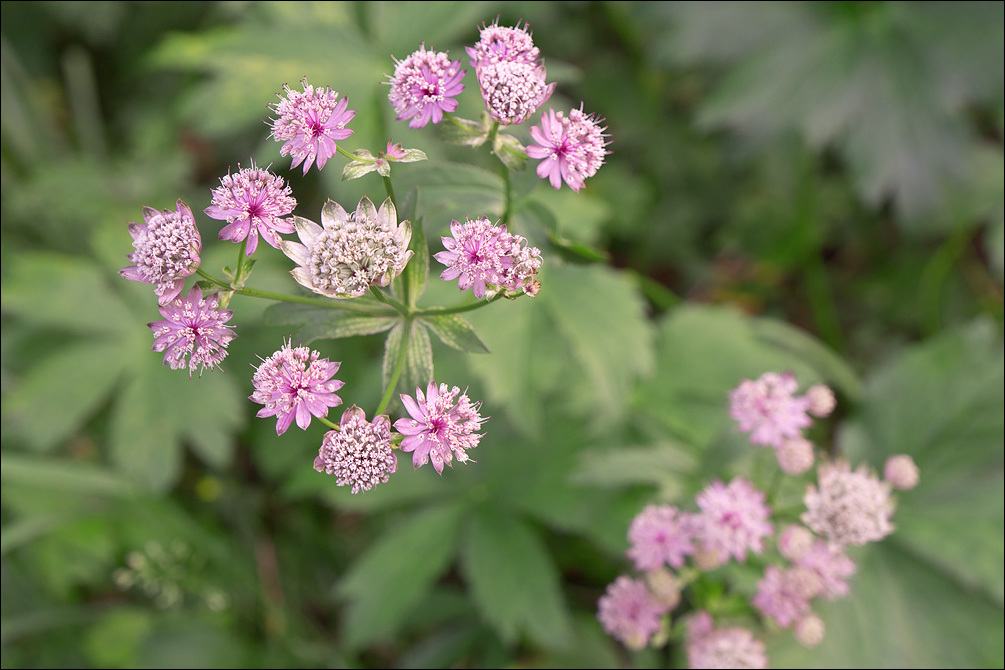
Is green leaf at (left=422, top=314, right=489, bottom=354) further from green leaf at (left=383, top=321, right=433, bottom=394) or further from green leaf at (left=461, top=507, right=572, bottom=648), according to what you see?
green leaf at (left=461, top=507, right=572, bottom=648)

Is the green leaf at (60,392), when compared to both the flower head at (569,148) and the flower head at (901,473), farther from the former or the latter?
the flower head at (901,473)

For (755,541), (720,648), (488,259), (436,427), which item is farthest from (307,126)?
(720,648)

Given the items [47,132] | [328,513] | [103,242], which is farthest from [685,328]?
[47,132]

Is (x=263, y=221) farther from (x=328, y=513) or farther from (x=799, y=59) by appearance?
(x=799, y=59)

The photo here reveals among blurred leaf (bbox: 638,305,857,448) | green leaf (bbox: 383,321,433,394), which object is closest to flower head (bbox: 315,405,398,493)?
green leaf (bbox: 383,321,433,394)

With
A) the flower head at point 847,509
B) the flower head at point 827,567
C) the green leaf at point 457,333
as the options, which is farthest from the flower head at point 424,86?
the flower head at point 827,567

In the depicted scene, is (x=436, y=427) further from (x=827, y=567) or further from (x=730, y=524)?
(x=827, y=567)
